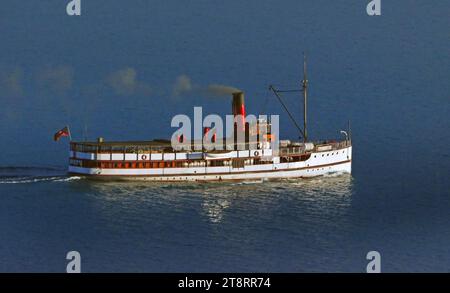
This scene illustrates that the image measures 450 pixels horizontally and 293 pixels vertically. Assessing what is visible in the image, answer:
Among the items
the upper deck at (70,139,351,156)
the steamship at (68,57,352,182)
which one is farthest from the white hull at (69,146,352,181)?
the upper deck at (70,139,351,156)

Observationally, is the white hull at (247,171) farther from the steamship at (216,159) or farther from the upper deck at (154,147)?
the upper deck at (154,147)

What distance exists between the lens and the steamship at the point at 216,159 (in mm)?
113812

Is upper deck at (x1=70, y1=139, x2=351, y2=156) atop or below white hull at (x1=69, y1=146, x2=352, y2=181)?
atop

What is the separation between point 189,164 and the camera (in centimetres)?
11519

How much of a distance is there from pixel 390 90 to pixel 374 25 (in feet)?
98.9

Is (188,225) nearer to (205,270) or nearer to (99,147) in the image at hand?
(205,270)

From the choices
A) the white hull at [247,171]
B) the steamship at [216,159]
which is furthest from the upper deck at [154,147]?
the white hull at [247,171]

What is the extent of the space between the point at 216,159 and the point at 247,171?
349 cm

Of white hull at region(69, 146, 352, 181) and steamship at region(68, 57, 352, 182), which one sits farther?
white hull at region(69, 146, 352, 181)

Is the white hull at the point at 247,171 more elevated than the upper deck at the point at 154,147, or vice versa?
the upper deck at the point at 154,147

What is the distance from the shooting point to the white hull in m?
114

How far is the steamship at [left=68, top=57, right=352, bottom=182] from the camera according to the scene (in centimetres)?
11381

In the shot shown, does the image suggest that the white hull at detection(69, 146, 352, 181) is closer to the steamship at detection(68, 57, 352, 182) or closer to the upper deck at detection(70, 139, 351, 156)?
the steamship at detection(68, 57, 352, 182)
